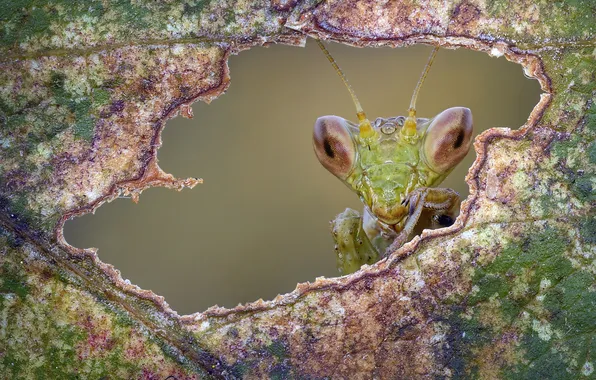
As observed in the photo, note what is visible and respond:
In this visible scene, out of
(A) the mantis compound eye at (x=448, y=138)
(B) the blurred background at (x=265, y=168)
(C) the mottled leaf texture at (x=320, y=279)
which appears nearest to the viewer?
(C) the mottled leaf texture at (x=320, y=279)

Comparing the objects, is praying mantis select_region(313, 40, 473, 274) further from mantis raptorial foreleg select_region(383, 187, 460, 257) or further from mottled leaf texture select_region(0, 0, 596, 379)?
mottled leaf texture select_region(0, 0, 596, 379)

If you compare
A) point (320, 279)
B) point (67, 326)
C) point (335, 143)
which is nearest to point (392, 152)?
point (335, 143)

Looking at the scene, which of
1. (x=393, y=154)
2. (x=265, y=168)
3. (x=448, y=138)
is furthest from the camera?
(x=265, y=168)

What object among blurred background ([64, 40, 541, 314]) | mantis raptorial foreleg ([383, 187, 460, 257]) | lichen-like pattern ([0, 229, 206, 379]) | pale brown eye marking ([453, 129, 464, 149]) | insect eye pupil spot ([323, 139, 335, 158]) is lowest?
lichen-like pattern ([0, 229, 206, 379])

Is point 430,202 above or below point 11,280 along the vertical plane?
above

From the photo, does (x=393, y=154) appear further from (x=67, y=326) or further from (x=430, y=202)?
(x=67, y=326)

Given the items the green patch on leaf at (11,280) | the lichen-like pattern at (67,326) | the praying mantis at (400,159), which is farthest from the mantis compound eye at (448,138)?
the green patch on leaf at (11,280)

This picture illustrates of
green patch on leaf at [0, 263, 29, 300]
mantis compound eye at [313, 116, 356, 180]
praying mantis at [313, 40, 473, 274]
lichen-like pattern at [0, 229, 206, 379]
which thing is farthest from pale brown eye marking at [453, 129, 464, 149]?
green patch on leaf at [0, 263, 29, 300]

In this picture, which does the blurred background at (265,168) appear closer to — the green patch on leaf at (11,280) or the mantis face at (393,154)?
the mantis face at (393,154)
